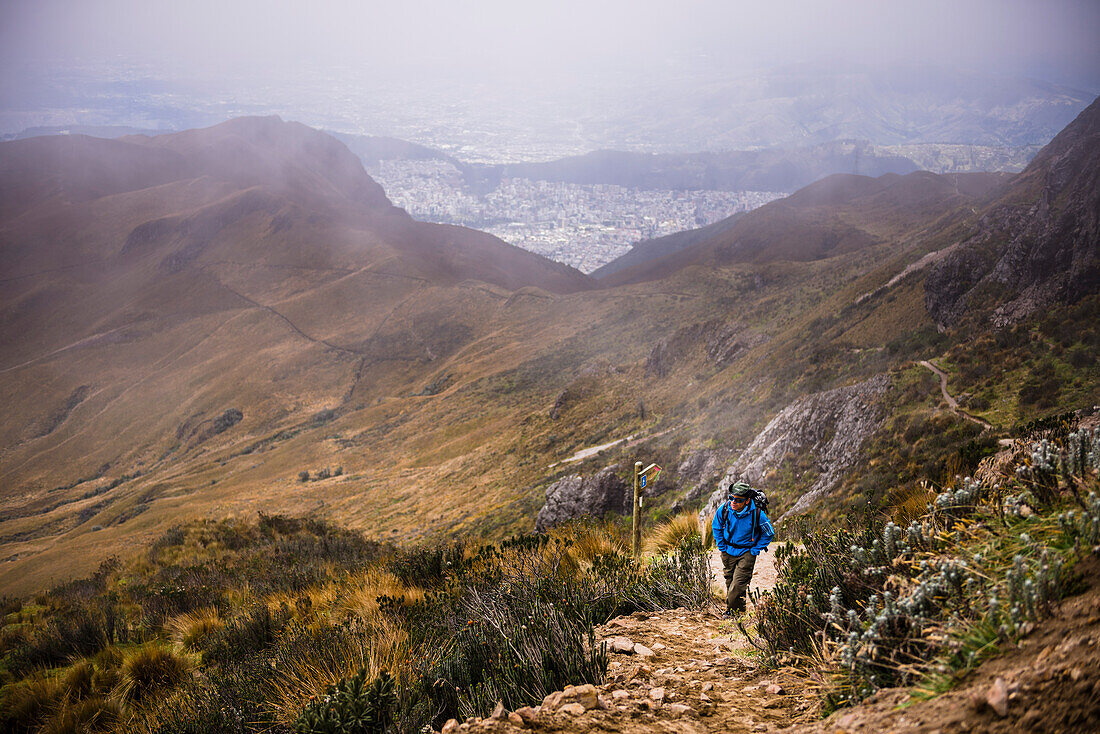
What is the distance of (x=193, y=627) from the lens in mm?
6504

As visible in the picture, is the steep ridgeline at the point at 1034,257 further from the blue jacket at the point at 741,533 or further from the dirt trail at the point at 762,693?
A: the dirt trail at the point at 762,693

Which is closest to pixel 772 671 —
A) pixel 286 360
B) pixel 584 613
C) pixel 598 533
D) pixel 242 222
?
pixel 584 613

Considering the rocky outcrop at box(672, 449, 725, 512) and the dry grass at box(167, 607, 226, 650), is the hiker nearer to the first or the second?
the dry grass at box(167, 607, 226, 650)

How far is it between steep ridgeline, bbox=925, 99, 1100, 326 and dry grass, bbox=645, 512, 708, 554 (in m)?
15.1

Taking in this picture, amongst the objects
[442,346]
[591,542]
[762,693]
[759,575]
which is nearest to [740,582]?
[759,575]

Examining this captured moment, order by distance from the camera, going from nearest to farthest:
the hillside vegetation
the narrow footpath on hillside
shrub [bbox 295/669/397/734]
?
the hillside vegetation → shrub [bbox 295/669/397/734] → the narrow footpath on hillside

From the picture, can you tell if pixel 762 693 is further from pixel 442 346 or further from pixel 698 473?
pixel 442 346

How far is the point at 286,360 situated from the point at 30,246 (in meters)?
77.4

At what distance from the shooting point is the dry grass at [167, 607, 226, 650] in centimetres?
632

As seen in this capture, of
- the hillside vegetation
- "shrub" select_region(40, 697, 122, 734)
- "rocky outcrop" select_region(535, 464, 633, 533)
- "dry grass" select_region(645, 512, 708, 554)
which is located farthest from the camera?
"rocky outcrop" select_region(535, 464, 633, 533)

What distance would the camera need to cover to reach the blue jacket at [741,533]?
17.2 ft

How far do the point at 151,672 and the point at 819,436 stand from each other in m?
15.1

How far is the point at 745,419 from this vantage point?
64.8 ft

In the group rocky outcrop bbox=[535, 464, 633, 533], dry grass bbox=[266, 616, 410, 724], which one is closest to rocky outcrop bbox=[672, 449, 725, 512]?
rocky outcrop bbox=[535, 464, 633, 533]
